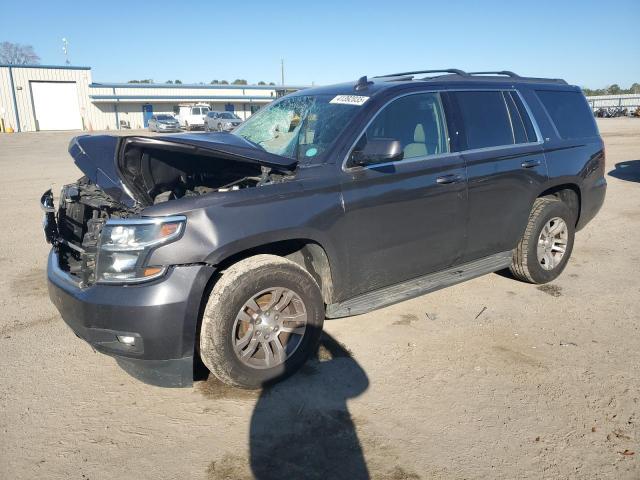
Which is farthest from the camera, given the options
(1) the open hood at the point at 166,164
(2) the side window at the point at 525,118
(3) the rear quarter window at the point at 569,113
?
(3) the rear quarter window at the point at 569,113

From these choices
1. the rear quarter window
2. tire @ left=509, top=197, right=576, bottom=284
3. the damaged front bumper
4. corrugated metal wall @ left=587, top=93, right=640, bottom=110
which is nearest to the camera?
the damaged front bumper

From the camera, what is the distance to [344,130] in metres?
3.59

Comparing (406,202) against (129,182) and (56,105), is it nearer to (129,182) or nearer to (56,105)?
(129,182)

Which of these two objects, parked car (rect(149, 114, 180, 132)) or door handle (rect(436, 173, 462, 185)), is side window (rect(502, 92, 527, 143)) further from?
parked car (rect(149, 114, 180, 132))

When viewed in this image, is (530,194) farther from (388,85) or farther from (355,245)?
(355,245)

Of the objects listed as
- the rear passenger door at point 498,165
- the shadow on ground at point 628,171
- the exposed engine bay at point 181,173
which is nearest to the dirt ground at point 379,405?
the rear passenger door at point 498,165

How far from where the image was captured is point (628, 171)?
13.1 metres

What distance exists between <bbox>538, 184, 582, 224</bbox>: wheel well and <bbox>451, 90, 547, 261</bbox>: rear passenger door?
525 mm

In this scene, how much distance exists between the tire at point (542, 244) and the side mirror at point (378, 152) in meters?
1.99

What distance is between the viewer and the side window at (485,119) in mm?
4234

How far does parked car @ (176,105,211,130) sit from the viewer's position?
131ft

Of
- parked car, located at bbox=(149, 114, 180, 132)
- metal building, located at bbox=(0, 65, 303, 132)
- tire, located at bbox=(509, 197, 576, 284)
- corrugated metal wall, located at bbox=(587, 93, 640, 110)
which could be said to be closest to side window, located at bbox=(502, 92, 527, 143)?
tire, located at bbox=(509, 197, 576, 284)

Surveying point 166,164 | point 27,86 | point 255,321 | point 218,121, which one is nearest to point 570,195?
point 255,321

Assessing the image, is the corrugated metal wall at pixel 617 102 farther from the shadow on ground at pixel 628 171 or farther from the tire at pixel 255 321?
the tire at pixel 255 321
